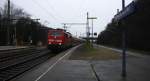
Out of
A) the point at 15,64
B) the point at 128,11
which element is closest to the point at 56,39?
the point at 15,64

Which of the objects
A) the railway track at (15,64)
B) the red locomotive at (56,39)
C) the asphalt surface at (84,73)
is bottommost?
the railway track at (15,64)

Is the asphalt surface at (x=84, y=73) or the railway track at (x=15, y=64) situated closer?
the asphalt surface at (x=84, y=73)

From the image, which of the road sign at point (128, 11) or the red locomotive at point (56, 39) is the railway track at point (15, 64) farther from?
the red locomotive at point (56, 39)

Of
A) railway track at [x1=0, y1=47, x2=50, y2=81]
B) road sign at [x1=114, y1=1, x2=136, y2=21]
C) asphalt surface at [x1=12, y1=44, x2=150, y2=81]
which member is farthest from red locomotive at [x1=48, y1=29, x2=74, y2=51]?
road sign at [x1=114, y1=1, x2=136, y2=21]

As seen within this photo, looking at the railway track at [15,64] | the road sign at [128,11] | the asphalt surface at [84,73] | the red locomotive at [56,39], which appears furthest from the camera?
the red locomotive at [56,39]

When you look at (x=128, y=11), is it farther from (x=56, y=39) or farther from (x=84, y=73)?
(x=56, y=39)

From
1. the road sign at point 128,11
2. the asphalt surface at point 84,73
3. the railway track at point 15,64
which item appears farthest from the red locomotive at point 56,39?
the road sign at point 128,11

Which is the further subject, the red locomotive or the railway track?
the red locomotive

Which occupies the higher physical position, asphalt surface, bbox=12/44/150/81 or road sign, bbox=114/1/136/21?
road sign, bbox=114/1/136/21

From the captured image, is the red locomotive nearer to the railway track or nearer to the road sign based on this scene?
the railway track

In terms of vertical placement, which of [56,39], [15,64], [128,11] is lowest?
[15,64]

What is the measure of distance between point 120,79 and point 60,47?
3128 cm

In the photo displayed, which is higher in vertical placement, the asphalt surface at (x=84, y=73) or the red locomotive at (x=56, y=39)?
the red locomotive at (x=56, y=39)

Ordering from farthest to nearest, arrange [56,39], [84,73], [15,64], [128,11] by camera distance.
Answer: [56,39] → [15,64] → [84,73] → [128,11]
